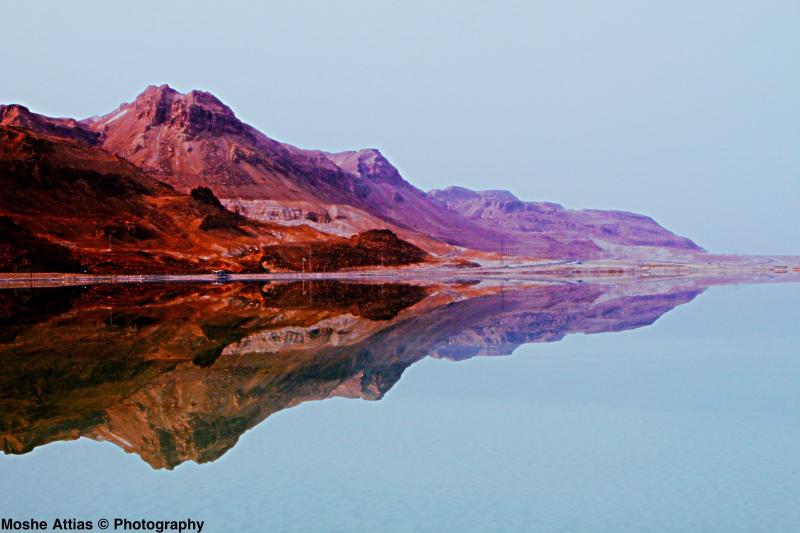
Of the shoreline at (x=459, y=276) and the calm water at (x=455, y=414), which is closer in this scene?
the calm water at (x=455, y=414)

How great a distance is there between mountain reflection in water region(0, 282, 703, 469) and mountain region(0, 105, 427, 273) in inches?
1976

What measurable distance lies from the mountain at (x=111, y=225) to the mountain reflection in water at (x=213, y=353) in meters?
50.2

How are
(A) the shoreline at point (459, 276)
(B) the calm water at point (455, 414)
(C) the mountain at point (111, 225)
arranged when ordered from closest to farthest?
(B) the calm water at point (455, 414) < (A) the shoreline at point (459, 276) < (C) the mountain at point (111, 225)

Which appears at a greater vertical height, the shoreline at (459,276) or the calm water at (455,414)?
the shoreline at (459,276)

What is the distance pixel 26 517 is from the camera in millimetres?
10758

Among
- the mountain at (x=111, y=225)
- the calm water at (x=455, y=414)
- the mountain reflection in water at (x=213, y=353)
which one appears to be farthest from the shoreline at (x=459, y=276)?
the calm water at (x=455, y=414)

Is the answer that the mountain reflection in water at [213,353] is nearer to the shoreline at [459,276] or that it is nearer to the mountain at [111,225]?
the shoreline at [459,276]

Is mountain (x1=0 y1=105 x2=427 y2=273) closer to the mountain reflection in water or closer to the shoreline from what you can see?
the shoreline

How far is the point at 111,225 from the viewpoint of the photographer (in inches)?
4552

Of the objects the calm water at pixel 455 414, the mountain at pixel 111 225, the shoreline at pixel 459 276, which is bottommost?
the calm water at pixel 455 414

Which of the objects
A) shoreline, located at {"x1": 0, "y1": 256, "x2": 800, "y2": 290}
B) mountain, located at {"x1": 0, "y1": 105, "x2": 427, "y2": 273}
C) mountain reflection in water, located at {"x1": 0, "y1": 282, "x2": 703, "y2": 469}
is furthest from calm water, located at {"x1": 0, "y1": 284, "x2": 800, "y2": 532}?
mountain, located at {"x1": 0, "y1": 105, "x2": 427, "y2": 273}

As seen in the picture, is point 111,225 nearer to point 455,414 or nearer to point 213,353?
point 213,353

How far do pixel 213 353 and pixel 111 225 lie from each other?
96367 millimetres

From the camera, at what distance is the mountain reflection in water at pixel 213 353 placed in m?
16.3
